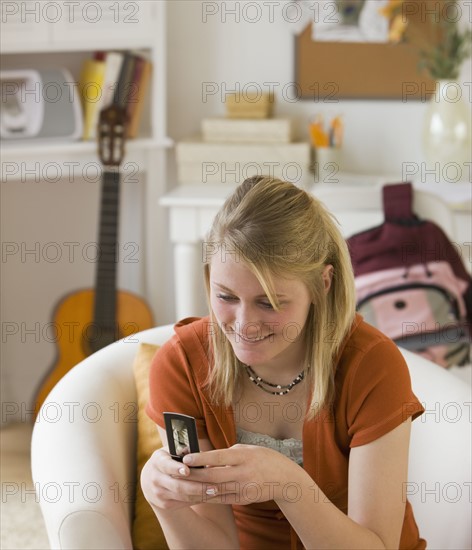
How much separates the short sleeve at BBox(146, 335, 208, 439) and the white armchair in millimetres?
120

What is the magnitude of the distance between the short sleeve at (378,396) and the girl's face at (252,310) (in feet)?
0.40

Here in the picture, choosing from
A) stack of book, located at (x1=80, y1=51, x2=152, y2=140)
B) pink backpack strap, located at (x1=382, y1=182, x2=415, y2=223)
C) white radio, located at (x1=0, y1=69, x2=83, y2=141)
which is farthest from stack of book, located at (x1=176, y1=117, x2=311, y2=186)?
pink backpack strap, located at (x1=382, y1=182, x2=415, y2=223)

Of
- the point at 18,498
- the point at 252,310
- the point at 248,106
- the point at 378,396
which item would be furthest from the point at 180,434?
the point at 248,106

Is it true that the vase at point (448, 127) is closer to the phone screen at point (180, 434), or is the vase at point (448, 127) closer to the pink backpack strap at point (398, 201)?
the pink backpack strap at point (398, 201)

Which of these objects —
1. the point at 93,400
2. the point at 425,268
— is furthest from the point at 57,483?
the point at 425,268

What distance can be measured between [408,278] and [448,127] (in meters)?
0.64

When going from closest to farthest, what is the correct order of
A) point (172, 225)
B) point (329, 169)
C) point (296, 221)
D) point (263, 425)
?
point (296, 221)
point (263, 425)
point (172, 225)
point (329, 169)

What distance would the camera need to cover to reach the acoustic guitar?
8.66ft

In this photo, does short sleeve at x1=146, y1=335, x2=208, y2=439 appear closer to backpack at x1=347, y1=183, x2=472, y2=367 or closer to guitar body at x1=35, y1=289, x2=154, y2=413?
backpack at x1=347, y1=183, x2=472, y2=367

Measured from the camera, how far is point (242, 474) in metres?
1.16

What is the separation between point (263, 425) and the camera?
1350 mm

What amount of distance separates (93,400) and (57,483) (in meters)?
0.20

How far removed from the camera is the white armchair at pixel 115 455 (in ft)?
4.09

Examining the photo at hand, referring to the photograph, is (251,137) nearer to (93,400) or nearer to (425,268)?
(425,268)
